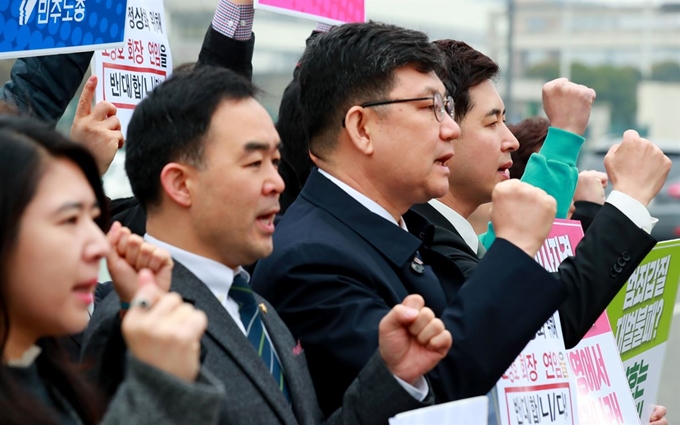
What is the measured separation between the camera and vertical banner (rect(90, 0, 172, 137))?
389 cm

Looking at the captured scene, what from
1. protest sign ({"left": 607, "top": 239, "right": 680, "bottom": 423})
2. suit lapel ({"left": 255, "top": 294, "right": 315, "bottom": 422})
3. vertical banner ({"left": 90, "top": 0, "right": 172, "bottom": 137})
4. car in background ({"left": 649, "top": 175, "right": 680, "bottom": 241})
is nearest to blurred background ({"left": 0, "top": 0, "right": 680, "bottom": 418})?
car in background ({"left": 649, "top": 175, "right": 680, "bottom": 241})

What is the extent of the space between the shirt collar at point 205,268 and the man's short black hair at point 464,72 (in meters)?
1.47

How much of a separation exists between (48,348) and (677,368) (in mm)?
7394

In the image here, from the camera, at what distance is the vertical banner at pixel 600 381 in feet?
11.4

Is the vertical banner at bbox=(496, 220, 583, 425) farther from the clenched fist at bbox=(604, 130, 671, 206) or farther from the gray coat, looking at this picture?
the gray coat

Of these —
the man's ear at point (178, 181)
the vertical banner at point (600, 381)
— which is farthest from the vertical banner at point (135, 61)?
the vertical banner at point (600, 381)

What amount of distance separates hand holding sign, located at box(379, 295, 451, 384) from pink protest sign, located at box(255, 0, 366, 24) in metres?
1.60

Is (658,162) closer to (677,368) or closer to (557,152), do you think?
(557,152)

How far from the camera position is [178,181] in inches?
101

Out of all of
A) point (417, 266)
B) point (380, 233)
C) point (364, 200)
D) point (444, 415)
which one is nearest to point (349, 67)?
point (364, 200)

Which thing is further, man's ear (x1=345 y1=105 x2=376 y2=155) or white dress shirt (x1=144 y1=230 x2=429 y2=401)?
man's ear (x1=345 y1=105 x2=376 y2=155)

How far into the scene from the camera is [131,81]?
157 inches

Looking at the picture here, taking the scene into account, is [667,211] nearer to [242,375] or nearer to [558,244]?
[558,244]

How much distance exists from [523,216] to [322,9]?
1550 millimetres
